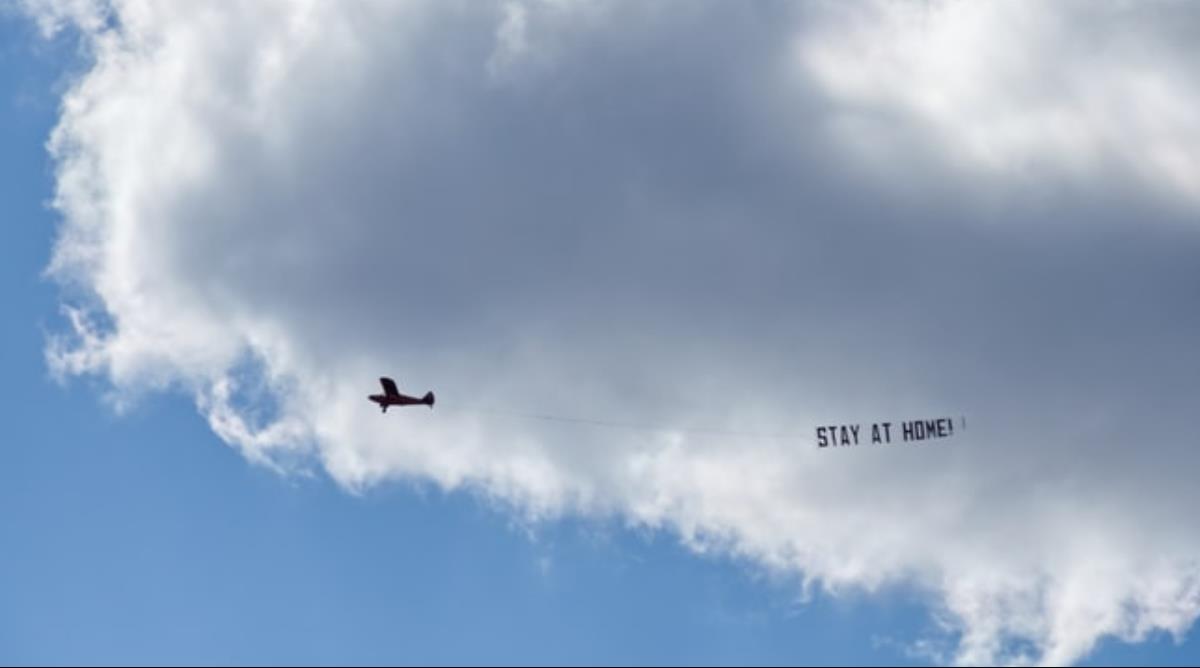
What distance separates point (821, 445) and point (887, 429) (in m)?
10.1

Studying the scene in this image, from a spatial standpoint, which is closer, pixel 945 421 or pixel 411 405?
pixel 945 421

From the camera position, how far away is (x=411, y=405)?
192875mm

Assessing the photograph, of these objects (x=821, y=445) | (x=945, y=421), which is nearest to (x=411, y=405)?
(x=821, y=445)

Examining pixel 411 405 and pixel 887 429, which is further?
pixel 411 405

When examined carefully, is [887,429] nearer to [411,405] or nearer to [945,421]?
[945,421]

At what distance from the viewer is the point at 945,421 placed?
174750 mm

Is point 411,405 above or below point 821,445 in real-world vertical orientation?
above

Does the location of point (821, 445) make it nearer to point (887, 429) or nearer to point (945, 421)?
point (887, 429)

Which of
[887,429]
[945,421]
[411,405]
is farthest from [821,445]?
[411,405]

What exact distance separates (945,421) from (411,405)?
286 feet

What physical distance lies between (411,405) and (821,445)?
69352 millimetres

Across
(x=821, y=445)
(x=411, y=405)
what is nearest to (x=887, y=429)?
(x=821, y=445)

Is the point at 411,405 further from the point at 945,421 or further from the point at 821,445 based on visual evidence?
the point at 945,421

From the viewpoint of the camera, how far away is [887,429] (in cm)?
16988
